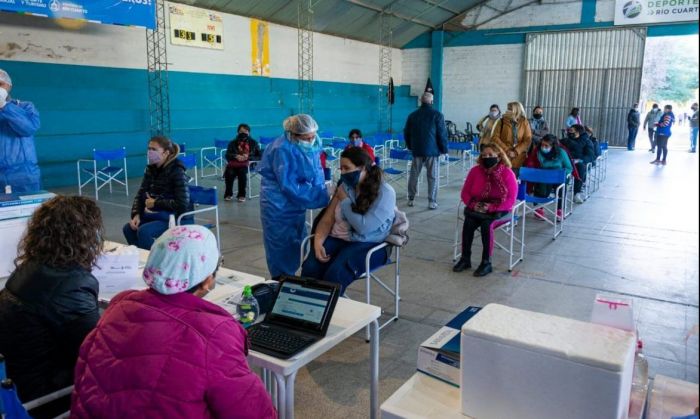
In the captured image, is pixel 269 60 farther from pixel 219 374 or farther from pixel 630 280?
pixel 219 374

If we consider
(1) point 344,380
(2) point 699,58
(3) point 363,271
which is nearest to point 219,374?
(2) point 699,58

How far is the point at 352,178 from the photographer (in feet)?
10.8

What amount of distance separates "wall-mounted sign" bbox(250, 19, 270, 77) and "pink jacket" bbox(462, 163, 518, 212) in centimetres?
953

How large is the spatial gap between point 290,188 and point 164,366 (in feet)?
7.44

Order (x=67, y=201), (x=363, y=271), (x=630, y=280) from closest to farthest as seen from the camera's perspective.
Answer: (x=67, y=201) → (x=363, y=271) → (x=630, y=280)

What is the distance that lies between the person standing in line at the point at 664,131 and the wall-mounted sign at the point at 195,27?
33.3 ft

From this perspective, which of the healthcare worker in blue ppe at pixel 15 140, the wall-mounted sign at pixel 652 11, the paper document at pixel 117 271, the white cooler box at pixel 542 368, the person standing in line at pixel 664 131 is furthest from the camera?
the wall-mounted sign at pixel 652 11

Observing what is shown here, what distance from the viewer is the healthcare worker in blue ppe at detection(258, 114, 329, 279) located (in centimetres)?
348

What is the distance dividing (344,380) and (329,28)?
44.4 feet

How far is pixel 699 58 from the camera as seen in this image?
0.69 metres

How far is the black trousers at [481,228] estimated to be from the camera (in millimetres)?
4547

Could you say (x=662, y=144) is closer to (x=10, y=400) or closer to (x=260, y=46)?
(x=260, y=46)

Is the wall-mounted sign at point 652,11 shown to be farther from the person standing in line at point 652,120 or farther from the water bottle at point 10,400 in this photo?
the water bottle at point 10,400

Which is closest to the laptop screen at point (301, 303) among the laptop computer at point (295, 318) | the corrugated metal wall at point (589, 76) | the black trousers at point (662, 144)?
the laptop computer at point (295, 318)
